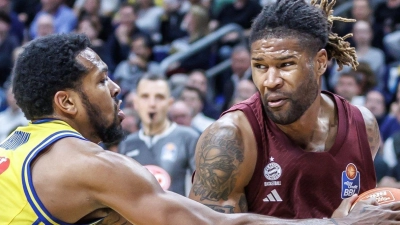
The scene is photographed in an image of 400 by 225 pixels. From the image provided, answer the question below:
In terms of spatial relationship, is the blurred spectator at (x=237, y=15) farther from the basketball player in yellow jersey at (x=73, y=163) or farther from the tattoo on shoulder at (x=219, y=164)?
the basketball player in yellow jersey at (x=73, y=163)

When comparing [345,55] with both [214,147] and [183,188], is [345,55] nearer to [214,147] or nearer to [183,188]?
[214,147]

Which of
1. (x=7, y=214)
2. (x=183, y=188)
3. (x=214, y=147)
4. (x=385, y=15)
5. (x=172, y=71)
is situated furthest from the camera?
(x=172, y=71)

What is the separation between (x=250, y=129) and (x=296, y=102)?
0.28 metres

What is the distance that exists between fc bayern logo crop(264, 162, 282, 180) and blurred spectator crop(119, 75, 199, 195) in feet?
8.80

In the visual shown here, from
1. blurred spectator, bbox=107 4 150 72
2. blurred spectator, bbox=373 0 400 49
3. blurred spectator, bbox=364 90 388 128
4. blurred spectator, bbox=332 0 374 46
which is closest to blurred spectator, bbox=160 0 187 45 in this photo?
blurred spectator, bbox=107 4 150 72

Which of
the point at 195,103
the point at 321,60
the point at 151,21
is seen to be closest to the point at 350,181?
the point at 321,60

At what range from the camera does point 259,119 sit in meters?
4.03

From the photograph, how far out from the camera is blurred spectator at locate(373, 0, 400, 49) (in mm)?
9016

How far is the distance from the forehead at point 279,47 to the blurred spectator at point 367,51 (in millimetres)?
4623

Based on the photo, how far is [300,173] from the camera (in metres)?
3.94

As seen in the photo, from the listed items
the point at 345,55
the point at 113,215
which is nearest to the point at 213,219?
the point at 113,215

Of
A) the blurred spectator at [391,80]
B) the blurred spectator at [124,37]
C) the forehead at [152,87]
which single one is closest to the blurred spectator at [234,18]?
the blurred spectator at [124,37]

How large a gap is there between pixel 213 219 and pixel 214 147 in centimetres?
67

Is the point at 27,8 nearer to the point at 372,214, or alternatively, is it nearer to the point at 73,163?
the point at 73,163
